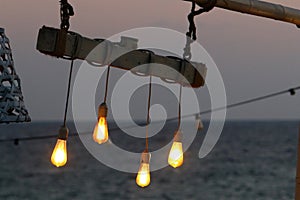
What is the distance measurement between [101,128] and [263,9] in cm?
119

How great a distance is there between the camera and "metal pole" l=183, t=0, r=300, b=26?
3891 millimetres

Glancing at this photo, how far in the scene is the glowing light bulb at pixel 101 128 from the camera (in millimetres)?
4145

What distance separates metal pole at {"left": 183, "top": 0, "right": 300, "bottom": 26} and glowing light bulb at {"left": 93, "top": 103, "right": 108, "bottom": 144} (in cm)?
91

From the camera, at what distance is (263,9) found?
4059mm

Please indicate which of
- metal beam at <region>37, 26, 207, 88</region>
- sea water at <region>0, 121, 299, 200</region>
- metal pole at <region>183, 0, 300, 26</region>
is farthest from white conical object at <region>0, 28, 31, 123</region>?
sea water at <region>0, 121, 299, 200</region>

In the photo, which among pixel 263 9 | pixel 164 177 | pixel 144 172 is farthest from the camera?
pixel 164 177

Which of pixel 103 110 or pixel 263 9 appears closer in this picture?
pixel 263 9

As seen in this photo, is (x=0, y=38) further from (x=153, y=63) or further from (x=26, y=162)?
(x=26, y=162)

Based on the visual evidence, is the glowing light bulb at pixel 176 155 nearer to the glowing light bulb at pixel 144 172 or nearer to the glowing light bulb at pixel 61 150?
the glowing light bulb at pixel 144 172

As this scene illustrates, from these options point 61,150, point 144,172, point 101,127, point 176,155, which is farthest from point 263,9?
point 61,150

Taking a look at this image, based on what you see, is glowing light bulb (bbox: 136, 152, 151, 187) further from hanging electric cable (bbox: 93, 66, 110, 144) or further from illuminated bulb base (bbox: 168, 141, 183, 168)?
hanging electric cable (bbox: 93, 66, 110, 144)

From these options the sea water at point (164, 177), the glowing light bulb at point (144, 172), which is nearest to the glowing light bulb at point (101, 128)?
the glowing light bulb at point (144, 172)

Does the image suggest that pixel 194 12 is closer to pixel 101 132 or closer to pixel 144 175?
pixel 101 132

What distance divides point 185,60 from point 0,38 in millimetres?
1225
